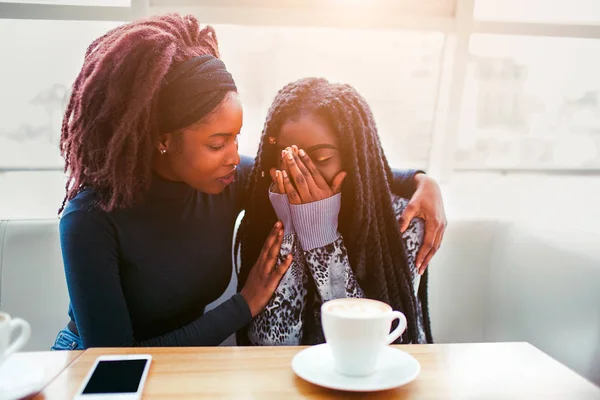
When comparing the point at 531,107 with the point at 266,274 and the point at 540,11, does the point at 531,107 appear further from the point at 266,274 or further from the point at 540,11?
the point at 266,274

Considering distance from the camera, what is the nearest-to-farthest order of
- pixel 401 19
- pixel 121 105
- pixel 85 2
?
pixel 121 105 → pixel 85 2 → pixel 401 19

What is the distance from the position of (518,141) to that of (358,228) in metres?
0.75

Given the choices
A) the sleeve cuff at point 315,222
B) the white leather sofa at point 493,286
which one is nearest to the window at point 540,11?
the white leather sofa at point 493,286

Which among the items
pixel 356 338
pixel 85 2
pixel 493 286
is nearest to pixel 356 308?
pixel 356 338

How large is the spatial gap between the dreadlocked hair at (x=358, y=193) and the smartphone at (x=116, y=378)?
35 cm

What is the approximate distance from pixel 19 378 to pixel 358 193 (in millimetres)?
563

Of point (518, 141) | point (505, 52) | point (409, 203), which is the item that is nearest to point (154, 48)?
point (409, 203)

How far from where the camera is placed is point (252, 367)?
0.69 metres

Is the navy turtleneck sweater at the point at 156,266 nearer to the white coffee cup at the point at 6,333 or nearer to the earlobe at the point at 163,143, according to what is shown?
the earlobe at the point at 163,143

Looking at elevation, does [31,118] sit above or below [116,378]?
above

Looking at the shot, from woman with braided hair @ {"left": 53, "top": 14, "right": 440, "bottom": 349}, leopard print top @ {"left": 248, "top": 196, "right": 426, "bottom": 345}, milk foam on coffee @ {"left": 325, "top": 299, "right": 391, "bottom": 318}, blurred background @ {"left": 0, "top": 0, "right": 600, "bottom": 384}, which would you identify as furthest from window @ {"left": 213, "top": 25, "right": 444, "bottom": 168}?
milk foam on coffee @ {"left": 325, "top": 299, "right": 391, "bottom": 318}

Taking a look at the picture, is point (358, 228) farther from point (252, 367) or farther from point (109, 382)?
point (109, 382)

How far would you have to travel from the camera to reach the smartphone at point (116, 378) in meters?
0.61

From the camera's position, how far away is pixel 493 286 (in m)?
1.22
